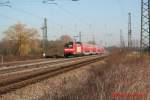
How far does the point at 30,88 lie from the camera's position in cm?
1469

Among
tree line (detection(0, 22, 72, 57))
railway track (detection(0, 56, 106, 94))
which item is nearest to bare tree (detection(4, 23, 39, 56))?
tree line (detection(0, 22, 72, 57))

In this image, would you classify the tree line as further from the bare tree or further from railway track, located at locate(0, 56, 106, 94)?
railway track, located at locate(0, 56, 106, 94)

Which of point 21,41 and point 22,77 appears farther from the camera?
point 21,41

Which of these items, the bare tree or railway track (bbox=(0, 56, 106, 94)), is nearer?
railway track (bbox=(0, 56, 106, 94))

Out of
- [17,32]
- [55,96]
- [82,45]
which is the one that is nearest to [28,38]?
[17,32]

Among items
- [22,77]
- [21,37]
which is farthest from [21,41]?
[22,77]

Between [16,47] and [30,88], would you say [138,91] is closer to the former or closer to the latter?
[30,88]

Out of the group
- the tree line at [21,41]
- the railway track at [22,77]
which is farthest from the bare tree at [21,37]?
the railway track at [22,77]

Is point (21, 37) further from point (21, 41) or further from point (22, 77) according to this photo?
point (22, 77)

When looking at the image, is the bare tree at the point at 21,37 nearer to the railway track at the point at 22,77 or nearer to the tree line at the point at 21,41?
the tree line at the point at 21,41

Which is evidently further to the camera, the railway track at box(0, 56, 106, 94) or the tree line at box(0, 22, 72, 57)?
the tree line at box(0, 22, 72, 57)

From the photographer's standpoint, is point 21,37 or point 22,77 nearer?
point 22,77

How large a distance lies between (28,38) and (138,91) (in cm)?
9080

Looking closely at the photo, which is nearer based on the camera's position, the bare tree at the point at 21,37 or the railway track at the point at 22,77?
the railway track at the point at 22,77
